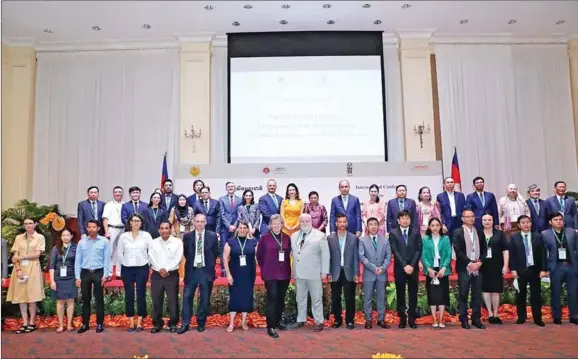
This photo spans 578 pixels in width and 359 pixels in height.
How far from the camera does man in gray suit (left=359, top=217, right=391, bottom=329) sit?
5.35m

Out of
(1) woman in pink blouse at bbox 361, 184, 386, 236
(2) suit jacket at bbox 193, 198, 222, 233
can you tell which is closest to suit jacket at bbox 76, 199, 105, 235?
(2) suit jacket at bbox 193, 198, 222, 233

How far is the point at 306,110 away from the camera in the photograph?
33.1 ft

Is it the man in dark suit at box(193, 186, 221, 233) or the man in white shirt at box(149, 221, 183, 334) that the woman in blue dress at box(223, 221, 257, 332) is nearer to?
the man in white shirt at box(149, 221, 183, 334)

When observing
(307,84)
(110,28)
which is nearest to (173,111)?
(110,28)

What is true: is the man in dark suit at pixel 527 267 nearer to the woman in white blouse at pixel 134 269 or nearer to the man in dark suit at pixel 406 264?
the man in dark suit at pixel 406 264

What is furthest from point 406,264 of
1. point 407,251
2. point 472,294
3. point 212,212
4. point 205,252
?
point 212,212

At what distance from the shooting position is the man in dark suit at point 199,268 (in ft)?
17.4

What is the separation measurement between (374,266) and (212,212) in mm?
2361

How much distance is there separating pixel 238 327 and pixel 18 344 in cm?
206

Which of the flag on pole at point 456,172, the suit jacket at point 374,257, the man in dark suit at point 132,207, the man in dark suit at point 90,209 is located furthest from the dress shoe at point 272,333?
the flag on pole at point 456,172

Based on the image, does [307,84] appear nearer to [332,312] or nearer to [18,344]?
[332,312]

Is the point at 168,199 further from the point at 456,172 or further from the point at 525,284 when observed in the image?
the point at 456,172

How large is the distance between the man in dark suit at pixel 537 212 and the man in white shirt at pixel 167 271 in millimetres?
4444

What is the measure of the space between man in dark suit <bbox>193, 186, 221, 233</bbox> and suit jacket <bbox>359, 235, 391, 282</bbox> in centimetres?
211
